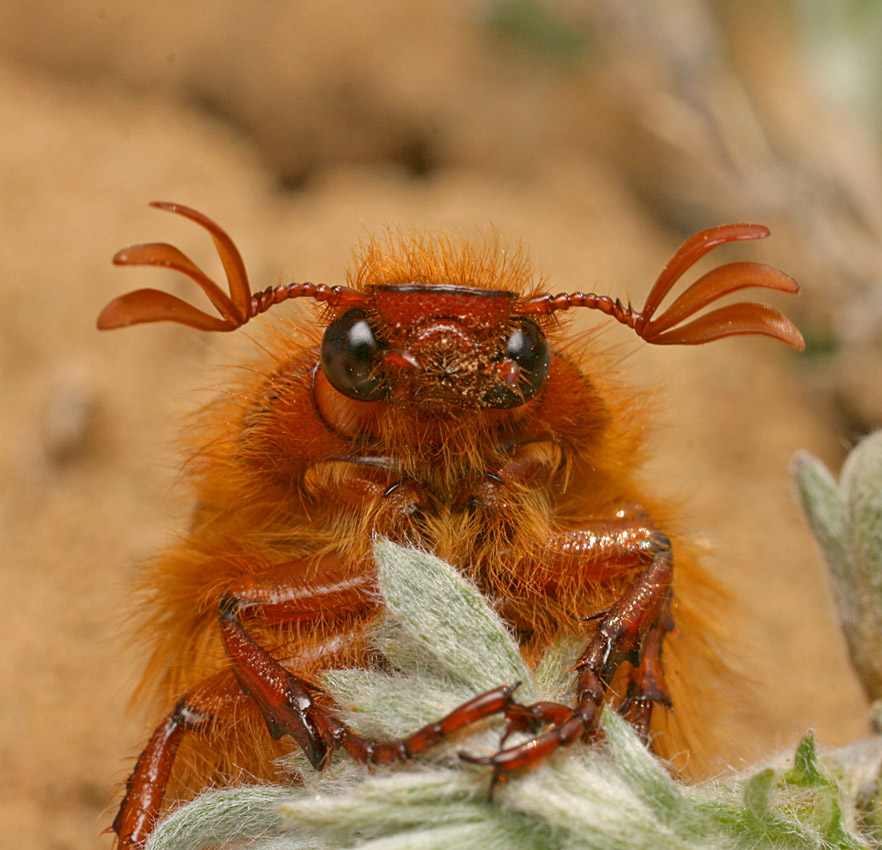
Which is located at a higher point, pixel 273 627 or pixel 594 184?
pixel 594 184

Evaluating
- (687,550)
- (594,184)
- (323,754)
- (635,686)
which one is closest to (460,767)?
(323,754)

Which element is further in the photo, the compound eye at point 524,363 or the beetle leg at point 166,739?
the beetle leg at point 166,739

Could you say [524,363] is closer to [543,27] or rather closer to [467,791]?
[467,791]

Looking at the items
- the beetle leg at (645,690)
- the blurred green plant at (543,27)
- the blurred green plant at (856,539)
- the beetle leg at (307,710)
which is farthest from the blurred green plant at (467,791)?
the blurred green plant at (543,27)

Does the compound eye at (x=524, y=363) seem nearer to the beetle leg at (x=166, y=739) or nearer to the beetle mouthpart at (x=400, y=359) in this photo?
the beetle mouthpart at (x=400, y=359)

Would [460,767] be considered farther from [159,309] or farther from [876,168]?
[876,168]

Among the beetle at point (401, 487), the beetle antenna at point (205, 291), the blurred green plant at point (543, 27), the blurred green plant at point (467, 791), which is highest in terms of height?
the blurred green plant at point (543, 27)

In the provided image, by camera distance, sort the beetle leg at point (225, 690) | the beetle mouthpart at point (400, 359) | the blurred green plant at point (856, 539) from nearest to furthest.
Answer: the beetle mouthpart at point (400, 359), the beetle leg at point (225, 690), the blurred green plant at point (856, 539)
